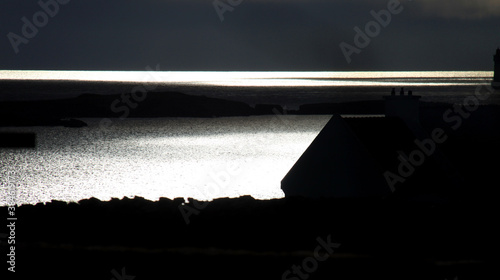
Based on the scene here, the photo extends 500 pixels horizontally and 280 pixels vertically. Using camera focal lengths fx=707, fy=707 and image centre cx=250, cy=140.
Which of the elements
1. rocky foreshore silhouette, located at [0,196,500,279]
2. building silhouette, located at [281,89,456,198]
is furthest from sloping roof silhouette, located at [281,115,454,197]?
rocky foreshore silhouette, located at [0,196,500,279]

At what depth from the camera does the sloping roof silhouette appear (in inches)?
621

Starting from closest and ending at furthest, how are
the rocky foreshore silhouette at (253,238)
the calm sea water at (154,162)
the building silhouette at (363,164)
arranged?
1. the rocky foreshore silhouette at (253,238)
2. the building silhouette at (363,164)
3. the calm sea water at (154,162)

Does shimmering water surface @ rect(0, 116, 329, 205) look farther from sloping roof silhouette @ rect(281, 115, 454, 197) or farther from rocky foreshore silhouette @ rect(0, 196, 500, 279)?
rocky foreshore silhouette @ rect(0, 196, 500, 279)

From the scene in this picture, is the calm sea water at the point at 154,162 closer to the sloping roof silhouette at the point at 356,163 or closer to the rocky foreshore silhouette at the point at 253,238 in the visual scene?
the sloping roof silhouette at the point at 356,163

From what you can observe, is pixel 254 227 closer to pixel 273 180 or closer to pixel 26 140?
pixel 26 140

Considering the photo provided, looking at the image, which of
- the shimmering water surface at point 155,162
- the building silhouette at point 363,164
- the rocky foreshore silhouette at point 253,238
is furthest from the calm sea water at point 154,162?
the rocky foreshore silhouette at point 253,238

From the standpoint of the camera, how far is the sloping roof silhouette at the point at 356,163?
621 inches

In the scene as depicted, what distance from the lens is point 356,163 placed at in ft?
53.4

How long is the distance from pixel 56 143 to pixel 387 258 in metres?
82.3

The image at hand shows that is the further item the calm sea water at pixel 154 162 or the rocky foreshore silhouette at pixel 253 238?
the calm sea water at pixel 154 162

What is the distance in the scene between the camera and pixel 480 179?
16766 mm

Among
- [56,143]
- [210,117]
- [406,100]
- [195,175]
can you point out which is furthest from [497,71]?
[406,100]

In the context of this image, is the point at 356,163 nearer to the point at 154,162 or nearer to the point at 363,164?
the point at 363,164

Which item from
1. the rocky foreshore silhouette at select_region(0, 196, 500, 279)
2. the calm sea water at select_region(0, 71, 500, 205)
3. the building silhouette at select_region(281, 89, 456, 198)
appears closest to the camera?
the rocky foreshore silhouette at select_region(0, 196, 500, 279)
